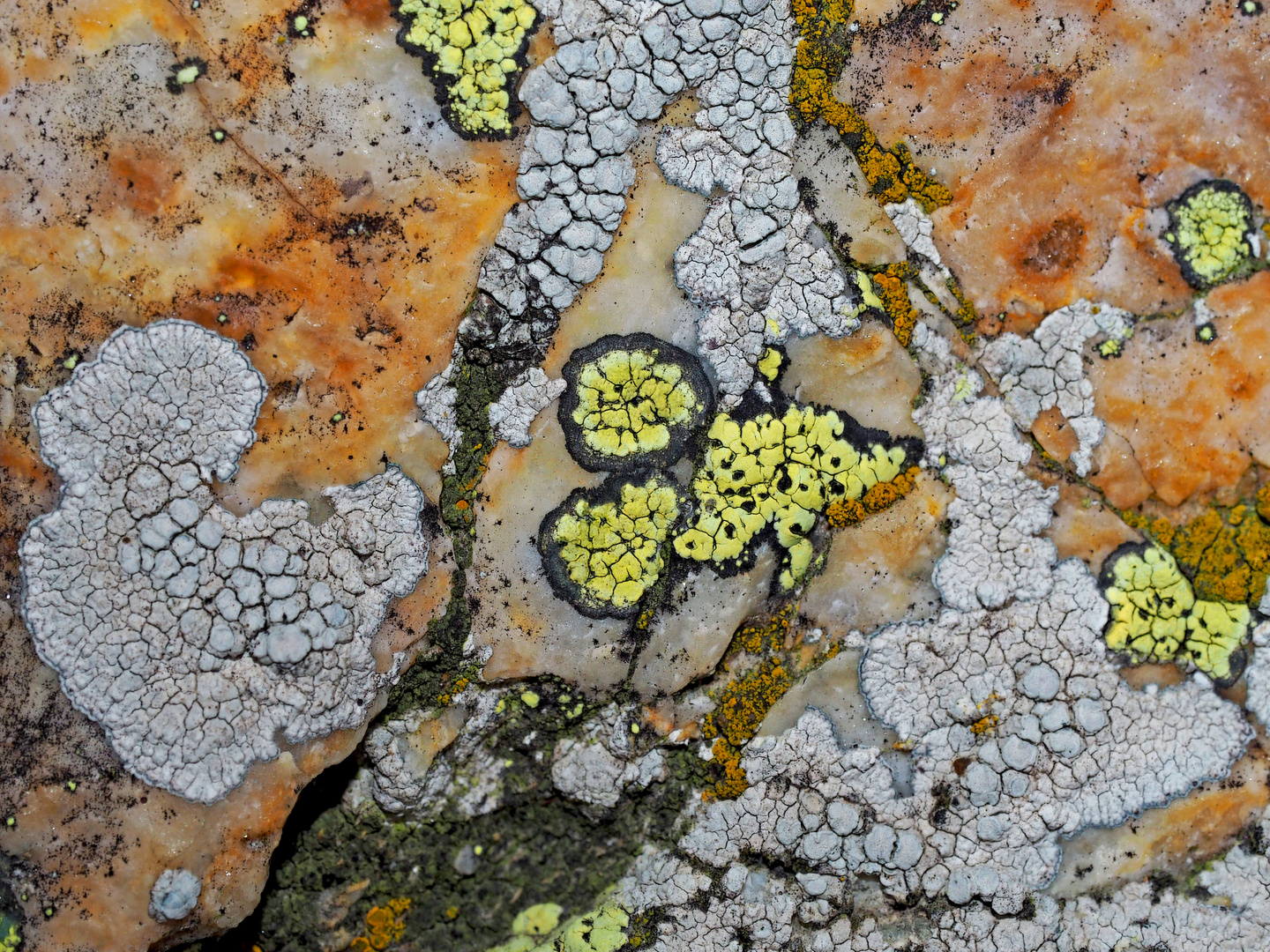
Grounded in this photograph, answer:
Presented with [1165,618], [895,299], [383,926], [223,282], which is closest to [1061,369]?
[895,299]

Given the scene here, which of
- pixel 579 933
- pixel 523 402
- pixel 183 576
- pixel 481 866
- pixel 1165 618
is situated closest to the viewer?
pixel 183 576

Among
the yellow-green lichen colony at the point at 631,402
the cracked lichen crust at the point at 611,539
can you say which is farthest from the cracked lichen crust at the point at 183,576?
the yellow-green lichen colony at the point at 631,402

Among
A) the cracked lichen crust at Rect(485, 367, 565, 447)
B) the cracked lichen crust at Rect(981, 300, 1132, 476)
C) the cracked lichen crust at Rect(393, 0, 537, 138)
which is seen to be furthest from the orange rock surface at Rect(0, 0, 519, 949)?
the cracked lichen crust at Rect(981, 300, 1132, 476)

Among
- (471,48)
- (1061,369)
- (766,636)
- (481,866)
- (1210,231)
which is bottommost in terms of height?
(481,866)

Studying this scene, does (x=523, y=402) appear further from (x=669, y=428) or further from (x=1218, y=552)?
(x=1218, y=552)

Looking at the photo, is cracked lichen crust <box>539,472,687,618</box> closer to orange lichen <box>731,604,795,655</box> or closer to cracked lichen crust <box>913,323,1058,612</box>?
orange lichen <box>731,604,795,655</box>
